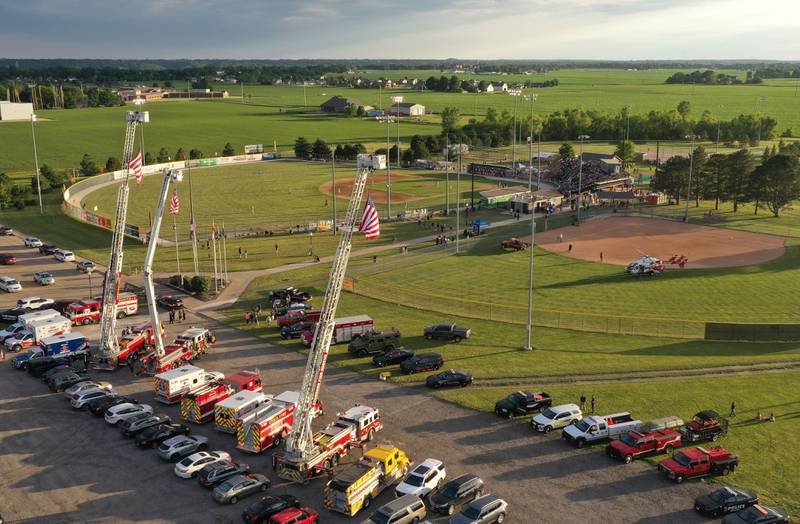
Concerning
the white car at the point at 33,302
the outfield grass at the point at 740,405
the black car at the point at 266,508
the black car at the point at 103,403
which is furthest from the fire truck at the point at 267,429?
the white car at the point at 33,302

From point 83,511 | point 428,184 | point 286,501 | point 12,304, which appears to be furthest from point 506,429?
point 428,184

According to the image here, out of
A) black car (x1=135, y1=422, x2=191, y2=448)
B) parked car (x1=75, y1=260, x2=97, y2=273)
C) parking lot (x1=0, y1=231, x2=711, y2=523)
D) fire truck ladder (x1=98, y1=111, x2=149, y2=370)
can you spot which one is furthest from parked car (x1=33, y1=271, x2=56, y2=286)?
black car (x1=135, y1=422, x2=191, y2=448)

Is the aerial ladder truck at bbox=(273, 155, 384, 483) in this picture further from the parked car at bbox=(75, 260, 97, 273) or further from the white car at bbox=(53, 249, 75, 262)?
the white car at bbox=(53, 249, 75, 262)

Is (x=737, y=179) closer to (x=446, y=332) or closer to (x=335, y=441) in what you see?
(x=446, y=332)

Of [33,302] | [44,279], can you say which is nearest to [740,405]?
[33,302]

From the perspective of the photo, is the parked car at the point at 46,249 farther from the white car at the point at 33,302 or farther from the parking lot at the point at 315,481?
the parking lot at the point at 315,481

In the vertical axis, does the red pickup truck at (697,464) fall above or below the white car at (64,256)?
below

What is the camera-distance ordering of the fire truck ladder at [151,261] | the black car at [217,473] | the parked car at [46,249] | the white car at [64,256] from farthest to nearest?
the parked car at [46,249]
the white car at [64,256]
the fire truck ladder at [151,261]
the black car at [217,473]

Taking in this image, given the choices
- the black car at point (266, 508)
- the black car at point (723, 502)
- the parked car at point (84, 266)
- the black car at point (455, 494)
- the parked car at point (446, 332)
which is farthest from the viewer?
the parked car at point (84, 266)
